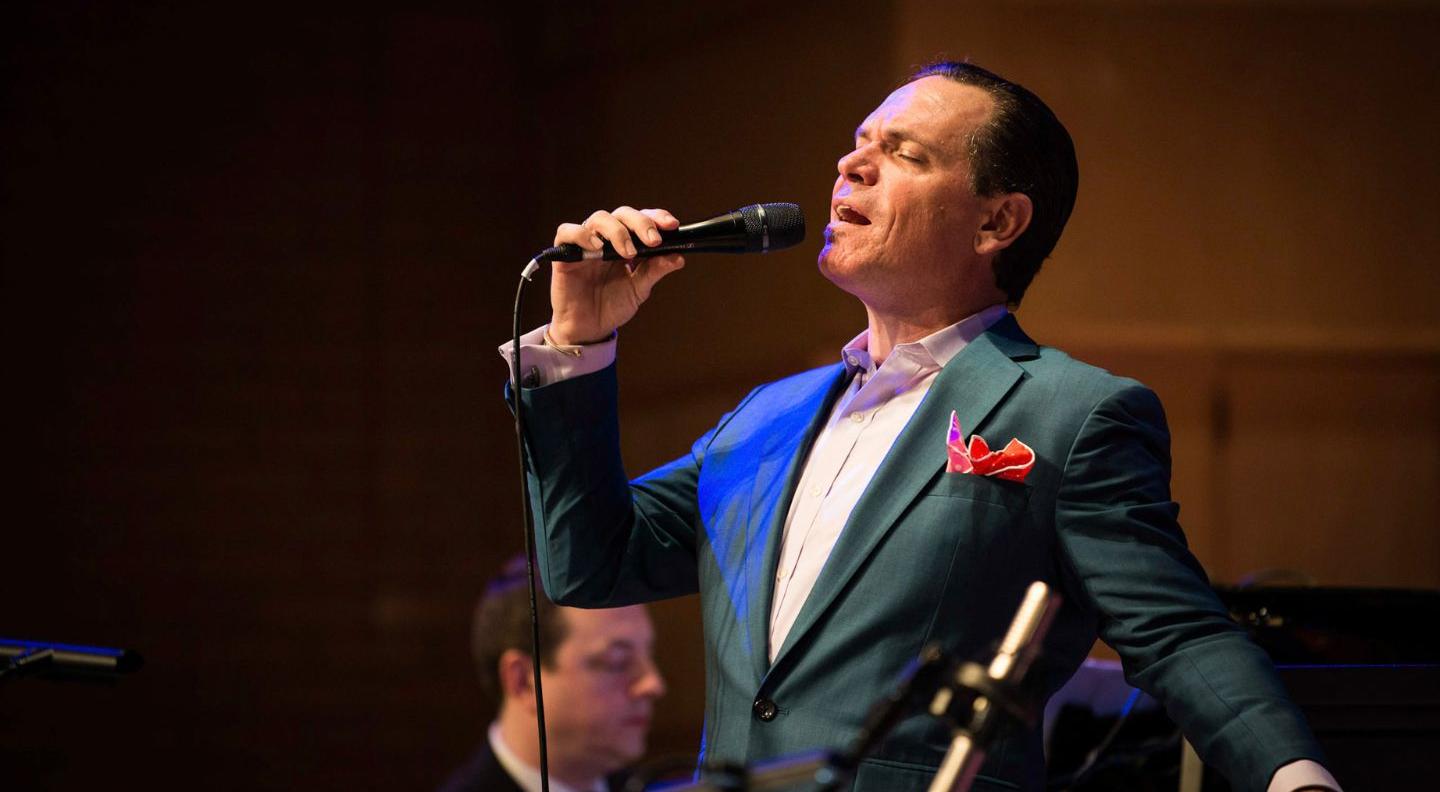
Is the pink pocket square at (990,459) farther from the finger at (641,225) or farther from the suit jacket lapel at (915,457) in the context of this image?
the finger at (641,225)

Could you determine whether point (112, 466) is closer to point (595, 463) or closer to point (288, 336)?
point (288, 336)

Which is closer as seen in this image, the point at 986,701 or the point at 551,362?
the point at 986,701

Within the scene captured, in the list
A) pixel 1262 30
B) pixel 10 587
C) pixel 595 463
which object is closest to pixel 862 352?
pixel 595 463

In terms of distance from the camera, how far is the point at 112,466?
3.98 m

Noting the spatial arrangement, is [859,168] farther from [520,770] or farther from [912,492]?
[520,770]

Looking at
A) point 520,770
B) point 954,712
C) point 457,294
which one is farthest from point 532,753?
point 954,712

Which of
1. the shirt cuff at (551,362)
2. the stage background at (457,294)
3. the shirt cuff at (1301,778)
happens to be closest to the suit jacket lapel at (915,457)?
the shirt cuff at (551,362)

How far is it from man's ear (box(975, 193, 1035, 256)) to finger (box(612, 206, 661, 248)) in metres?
0.45

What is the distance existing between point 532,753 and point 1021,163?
213 centimetres

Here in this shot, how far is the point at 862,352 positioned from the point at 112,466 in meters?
2.86

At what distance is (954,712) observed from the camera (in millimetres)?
990

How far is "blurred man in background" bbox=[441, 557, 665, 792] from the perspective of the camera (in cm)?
343

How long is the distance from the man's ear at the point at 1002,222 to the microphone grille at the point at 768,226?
0.95 ft

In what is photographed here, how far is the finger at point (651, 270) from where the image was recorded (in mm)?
1795
